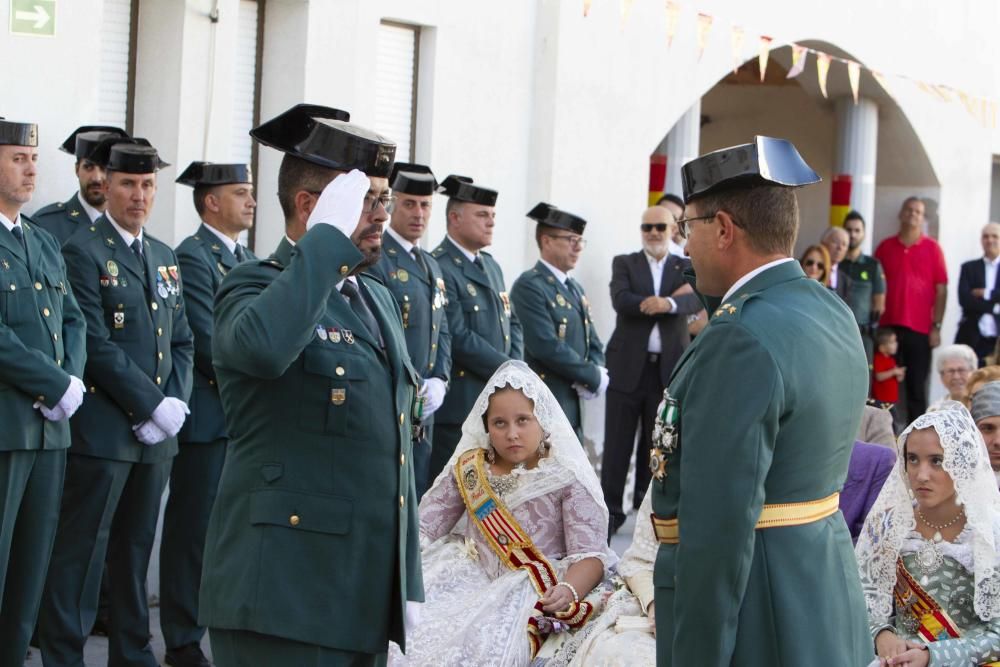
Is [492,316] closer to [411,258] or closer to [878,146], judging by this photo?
[411,258]

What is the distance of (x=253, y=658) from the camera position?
330 cm

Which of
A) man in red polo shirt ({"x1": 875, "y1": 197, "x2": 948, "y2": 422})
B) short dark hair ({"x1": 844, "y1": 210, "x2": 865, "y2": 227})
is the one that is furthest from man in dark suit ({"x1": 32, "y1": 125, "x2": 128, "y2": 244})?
man in red polo shirt ({"x1": 875, "y1": 197, "x2": 948, "y2": 422})

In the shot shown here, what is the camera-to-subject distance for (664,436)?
3033mm

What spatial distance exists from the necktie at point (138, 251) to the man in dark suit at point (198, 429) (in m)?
0.46

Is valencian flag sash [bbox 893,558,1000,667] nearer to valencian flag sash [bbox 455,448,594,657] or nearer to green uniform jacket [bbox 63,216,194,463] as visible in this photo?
valencian flag sash [bbox 455,448,594,657]

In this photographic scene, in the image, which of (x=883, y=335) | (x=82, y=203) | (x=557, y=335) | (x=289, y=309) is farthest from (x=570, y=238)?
(x=289, y=309)

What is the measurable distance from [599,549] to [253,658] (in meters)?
2.30

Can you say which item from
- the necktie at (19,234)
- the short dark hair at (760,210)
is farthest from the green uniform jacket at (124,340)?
the short dark hair at (760,210)

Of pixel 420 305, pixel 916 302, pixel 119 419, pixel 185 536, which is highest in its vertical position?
pixel 916 302

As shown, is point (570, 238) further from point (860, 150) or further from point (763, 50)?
point (860, 150)

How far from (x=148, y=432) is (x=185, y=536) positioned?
0.69 meters

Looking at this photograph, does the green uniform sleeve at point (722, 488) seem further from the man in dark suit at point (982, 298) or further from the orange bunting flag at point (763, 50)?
the man in dark suit at point (982, 298)

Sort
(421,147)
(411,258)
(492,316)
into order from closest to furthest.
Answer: (411,258), (492,316), (421,147)

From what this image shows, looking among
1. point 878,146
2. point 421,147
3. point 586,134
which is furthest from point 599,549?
point 878,146
